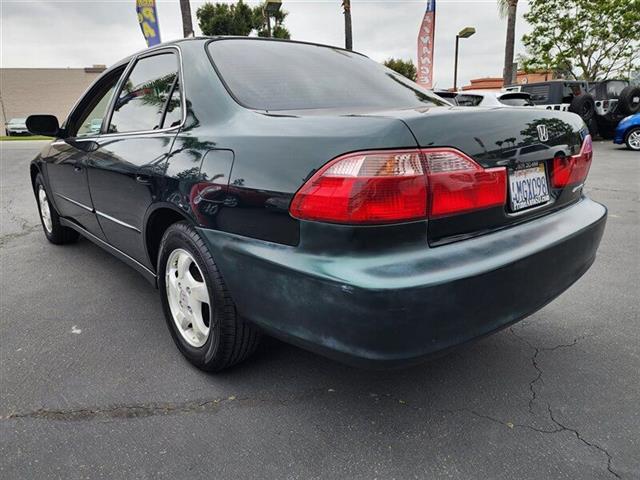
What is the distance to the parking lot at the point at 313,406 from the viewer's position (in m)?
1.70

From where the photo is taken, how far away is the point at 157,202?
2.27 m

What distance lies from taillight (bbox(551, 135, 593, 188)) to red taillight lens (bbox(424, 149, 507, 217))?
524 millimetres

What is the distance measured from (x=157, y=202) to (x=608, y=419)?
85.4 inches

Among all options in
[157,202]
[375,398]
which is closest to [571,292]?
[375,398]

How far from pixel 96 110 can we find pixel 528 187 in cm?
285

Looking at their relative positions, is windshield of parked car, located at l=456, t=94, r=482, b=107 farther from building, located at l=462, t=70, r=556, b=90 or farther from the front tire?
building, located at l=462, t=70, r=556, b=90

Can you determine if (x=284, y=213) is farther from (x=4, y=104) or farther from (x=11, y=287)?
(x=4, y=104)

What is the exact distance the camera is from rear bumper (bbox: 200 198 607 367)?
58.0 inches

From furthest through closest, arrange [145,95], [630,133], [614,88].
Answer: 1. [614,88]
2. [630,133]
3. [145,95]

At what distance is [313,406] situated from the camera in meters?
2.03

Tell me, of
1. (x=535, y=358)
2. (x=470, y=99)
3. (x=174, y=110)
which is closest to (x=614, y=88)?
(x=470, y=99)

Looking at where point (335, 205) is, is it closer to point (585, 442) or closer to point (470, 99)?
point (585, 442)

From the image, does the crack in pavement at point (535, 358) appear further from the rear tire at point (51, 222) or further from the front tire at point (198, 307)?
the rear tire at point (51, 222)

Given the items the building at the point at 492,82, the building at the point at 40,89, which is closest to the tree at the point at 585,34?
the building at the point at 492,82
